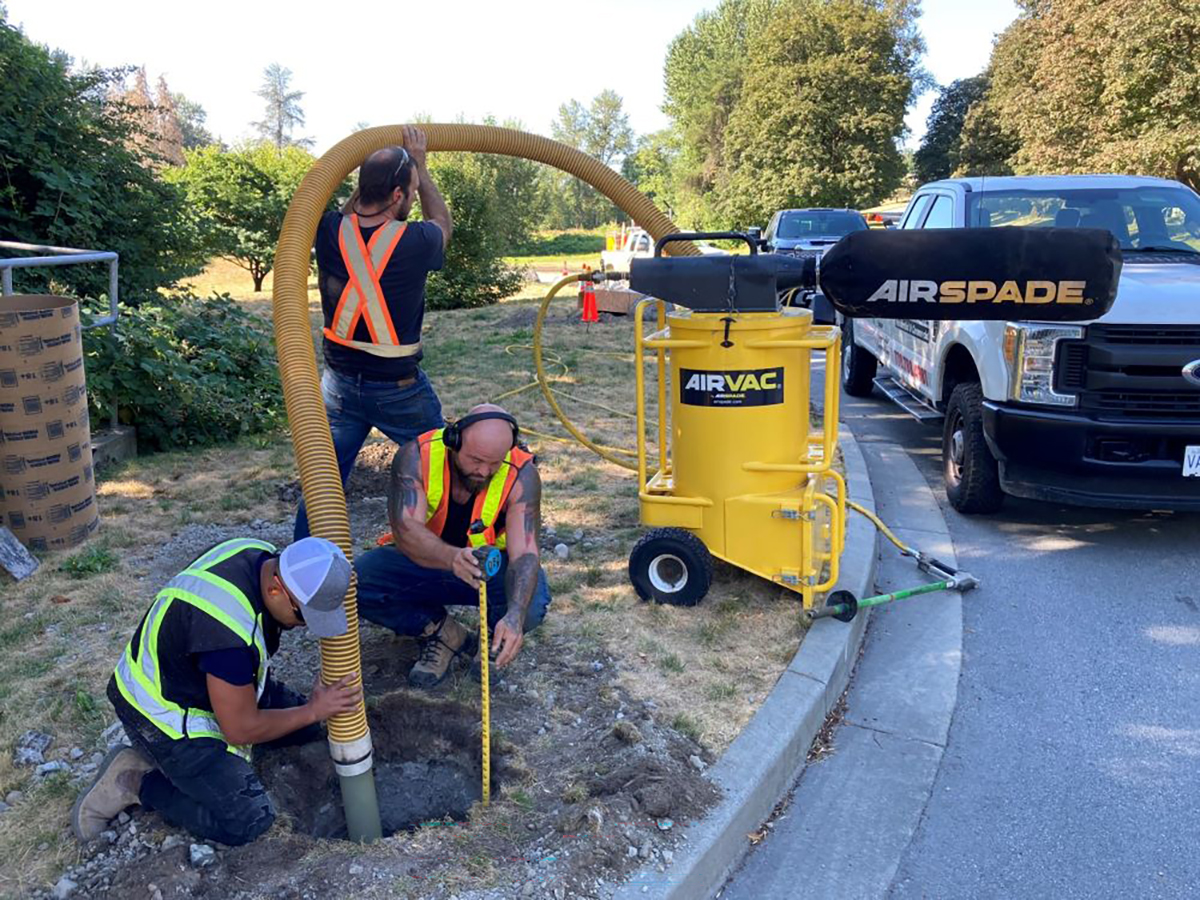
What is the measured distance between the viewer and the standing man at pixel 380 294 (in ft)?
13.4

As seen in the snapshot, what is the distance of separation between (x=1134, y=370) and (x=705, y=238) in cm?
268

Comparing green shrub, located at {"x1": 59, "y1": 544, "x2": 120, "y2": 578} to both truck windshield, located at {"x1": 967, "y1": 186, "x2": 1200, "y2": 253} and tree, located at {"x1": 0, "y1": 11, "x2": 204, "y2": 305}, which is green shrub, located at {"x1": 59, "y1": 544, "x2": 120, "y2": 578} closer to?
tree, located at {"x1": 0, "y1": 11, "x2": 204, "y2": 305}

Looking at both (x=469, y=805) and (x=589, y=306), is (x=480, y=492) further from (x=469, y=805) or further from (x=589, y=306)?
(x=589, y=306)

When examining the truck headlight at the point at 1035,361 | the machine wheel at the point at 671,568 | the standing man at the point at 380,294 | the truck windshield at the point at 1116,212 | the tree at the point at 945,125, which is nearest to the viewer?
the standing man at the point at 380,294

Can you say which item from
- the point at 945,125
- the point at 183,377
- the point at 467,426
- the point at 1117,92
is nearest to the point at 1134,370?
the point at 467,426

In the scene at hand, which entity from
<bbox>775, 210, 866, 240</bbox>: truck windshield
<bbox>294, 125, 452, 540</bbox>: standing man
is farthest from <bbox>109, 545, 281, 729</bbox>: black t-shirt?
<bbox>775, 210, 866, 240</bbox>: truck windshield

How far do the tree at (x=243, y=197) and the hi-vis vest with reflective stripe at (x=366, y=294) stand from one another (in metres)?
17.1

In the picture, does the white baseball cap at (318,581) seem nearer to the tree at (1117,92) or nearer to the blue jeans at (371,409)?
the blue jeans at (371,409)

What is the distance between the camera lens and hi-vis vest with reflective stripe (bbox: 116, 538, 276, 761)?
2.84 metres

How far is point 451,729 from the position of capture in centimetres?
366

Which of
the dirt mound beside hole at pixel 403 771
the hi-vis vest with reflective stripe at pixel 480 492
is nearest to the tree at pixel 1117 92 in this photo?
the hi-vis vest with reflective stripe at pixel 480 492

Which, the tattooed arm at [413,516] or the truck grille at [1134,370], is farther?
the truck grille at [1134,370]

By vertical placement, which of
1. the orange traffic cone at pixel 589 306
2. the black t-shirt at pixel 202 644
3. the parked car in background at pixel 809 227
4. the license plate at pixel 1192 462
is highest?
the parked car in background at pixel 809 227

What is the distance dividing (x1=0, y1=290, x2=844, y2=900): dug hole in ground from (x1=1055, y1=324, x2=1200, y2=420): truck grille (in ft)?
7.11
